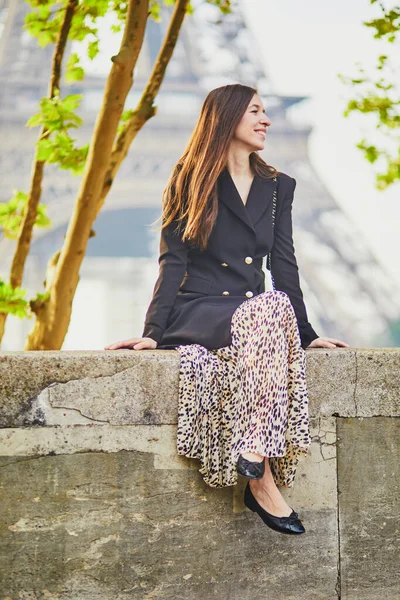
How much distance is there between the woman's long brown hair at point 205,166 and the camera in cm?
320

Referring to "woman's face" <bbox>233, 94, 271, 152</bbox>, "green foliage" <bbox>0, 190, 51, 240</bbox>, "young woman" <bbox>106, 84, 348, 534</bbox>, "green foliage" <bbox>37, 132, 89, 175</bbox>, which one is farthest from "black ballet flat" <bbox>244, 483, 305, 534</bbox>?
"green foliage" <bbox>0, 190, 51, 240</bbox>

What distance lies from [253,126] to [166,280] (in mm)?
698

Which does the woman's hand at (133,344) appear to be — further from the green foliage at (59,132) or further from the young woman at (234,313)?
the green foliage at (59,132)

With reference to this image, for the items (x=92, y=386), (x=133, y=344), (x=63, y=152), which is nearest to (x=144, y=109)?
(x=63, y=152)

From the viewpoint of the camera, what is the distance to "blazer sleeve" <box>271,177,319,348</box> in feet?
10.7

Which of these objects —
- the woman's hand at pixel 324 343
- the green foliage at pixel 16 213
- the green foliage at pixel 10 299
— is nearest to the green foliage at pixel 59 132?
the green foliage at pixel 16 213

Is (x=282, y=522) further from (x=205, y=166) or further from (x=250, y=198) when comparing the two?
(x=205, y=166)

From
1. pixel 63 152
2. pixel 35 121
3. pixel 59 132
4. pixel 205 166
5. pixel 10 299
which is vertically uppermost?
pixel 205 166

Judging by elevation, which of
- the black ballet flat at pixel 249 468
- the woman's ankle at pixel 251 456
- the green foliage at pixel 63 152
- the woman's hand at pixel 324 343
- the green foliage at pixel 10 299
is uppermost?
the green foliage at pixel 63 152

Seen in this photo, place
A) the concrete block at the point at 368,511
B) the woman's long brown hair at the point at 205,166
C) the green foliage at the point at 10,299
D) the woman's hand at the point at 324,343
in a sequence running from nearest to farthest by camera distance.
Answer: the concrete block at the point at 368,511 < the woman's hand at the point at 324,343 < the woman's long brown hair at the point at 205,166 < the green foliage at the point at 10,299

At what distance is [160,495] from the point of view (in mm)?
2795

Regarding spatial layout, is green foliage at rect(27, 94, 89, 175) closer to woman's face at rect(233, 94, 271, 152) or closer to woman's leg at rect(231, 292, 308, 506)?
woman's face at rect(233, 94, 271, 152)

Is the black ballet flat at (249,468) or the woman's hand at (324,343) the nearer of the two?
the black ballet flat at (249,468)

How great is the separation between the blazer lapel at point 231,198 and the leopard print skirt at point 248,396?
0.48 metres
